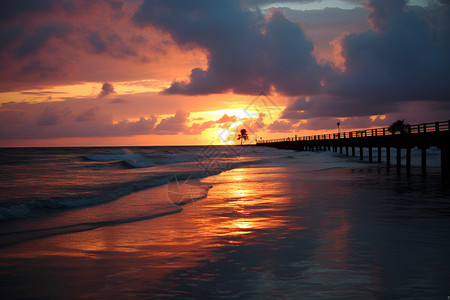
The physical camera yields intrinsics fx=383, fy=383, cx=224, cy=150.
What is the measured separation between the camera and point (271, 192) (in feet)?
52.2

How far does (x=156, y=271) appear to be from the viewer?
5785mm

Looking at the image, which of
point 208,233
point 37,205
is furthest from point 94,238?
point 37,205

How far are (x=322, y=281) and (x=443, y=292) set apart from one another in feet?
4.77

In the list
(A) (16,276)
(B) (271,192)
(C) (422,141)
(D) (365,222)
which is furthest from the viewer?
(C) (422,141)

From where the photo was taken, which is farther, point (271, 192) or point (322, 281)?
point (271, 192)

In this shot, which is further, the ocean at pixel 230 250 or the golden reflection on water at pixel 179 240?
the golden reflection on water at pixel 179 240

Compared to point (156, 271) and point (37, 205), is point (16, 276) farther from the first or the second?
point (37, 205)

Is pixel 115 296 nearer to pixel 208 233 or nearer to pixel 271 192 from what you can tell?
pixel 208 233

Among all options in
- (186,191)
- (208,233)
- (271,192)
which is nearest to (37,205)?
(186,191)

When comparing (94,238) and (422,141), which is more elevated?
(422,141)

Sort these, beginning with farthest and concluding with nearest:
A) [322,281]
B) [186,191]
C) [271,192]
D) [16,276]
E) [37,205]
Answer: [186,191], [271,192], [37,205], [16,276], [322,281]

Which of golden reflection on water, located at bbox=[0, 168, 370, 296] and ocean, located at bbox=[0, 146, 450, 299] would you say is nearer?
ocean, located at bbox=[0, 146, 450, 299]

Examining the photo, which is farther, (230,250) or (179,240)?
(179,240)

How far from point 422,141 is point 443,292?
2685cm
